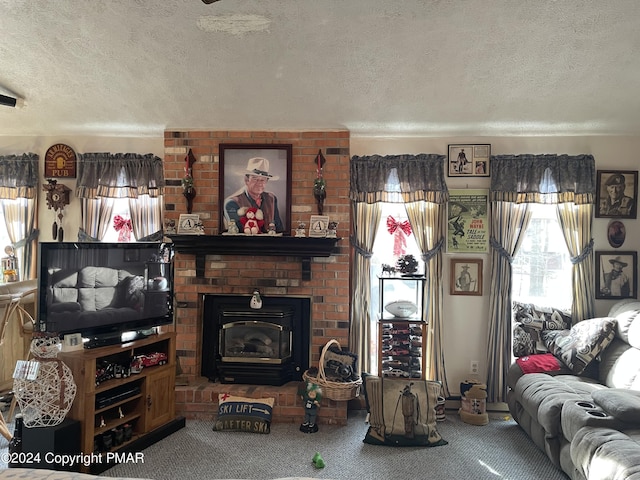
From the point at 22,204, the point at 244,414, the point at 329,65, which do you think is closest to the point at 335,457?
the point at 244,414

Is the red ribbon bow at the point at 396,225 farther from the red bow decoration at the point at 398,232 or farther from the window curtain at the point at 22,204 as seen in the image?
the window curtain at the point at 22,204

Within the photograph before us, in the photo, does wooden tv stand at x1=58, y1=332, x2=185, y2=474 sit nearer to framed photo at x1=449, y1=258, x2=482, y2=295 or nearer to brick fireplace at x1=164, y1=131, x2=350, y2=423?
brick fireplace at x1=164, y1=131, x2=350, y2=423

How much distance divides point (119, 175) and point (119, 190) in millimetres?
145

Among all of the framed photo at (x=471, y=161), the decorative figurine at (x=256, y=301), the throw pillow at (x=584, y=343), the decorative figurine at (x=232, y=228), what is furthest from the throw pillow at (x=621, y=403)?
the decorative figurine at (x=232, y=228)

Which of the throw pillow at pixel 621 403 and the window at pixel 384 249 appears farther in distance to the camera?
the window at pixel 384 249

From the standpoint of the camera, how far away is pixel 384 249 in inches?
173

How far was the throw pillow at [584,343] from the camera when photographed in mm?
3582

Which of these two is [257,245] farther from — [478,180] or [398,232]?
[478,180]

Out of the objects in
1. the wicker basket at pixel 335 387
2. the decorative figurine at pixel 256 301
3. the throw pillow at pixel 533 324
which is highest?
the decorative figurine at pixel 256 301

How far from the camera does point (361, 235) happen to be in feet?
14.2

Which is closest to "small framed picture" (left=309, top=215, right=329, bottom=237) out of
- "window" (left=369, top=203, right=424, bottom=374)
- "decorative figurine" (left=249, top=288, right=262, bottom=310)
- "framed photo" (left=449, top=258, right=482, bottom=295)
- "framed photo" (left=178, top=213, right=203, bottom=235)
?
"window" (left=369, top=203, right=424, bottom=374)

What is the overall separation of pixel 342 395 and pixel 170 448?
1.35 metres

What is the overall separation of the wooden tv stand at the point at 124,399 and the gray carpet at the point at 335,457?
0.12 metres

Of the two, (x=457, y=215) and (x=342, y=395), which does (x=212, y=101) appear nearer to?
(x=457, y=215)
